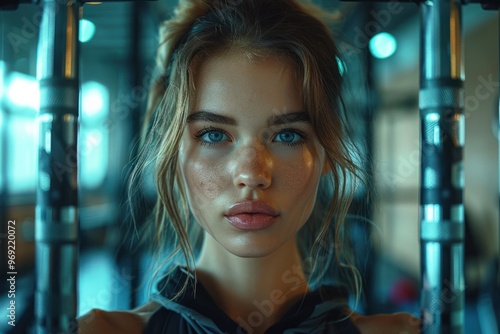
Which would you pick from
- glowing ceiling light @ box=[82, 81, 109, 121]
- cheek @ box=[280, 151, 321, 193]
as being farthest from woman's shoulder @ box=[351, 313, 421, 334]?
glowing ceiling light @ box=[82, 81, 109, 121]

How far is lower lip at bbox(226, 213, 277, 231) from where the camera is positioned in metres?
0.69

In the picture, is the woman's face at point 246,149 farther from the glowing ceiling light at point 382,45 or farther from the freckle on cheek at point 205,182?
the glowing ceiling light at point 382,45

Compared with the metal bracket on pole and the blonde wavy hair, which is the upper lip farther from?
the metal bracket on pole

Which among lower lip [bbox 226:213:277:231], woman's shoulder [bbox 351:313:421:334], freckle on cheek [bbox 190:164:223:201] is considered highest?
freckle on cheek [bbox 190:164:223:201]

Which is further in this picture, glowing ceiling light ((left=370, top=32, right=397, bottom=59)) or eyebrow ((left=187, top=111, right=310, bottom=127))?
glowing ceiling light ((left=370, top=32, right=397, bottom=59))

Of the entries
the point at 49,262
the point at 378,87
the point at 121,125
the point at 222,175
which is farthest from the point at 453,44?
the point at 49,262

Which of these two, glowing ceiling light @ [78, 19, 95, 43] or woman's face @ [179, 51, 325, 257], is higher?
glowing ceiling light @ [78, 19, 95, 43]

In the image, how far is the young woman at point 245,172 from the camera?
26.9 inches

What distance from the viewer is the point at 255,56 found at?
2.25ft

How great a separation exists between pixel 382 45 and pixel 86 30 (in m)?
0.45

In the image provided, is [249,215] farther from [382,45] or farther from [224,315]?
[382,45]

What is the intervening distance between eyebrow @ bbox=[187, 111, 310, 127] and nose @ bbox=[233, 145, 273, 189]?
0.12ft

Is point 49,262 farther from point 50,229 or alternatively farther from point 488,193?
point 488,193

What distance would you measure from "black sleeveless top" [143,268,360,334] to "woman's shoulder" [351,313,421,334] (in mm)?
16
